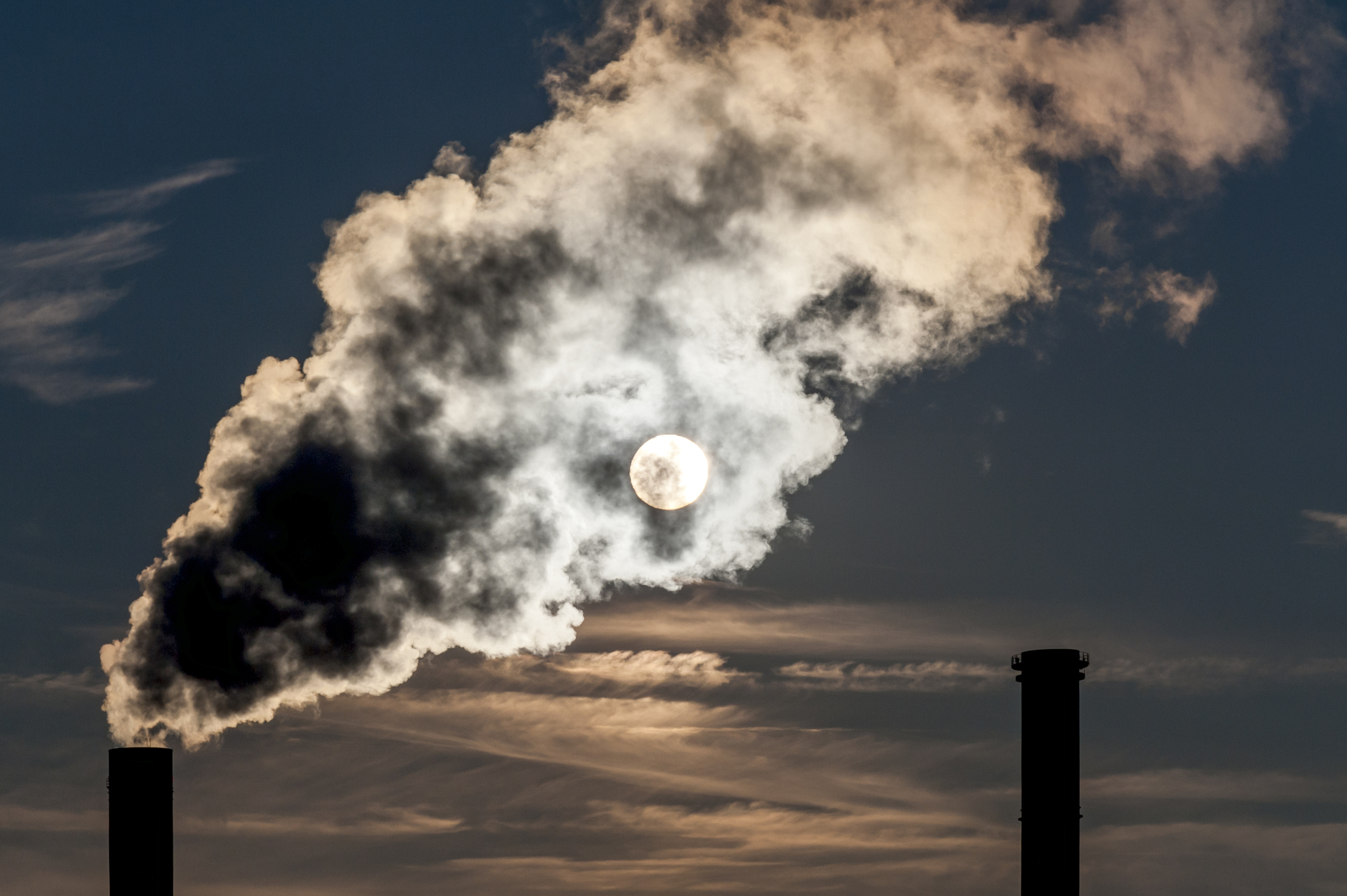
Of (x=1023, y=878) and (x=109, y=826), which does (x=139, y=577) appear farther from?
(x=1023, y=878)

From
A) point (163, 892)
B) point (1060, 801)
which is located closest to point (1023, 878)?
point (1060, 801)

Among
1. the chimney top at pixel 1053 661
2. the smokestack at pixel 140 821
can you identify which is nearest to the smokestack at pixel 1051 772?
the chimney top at pixel 1053 661

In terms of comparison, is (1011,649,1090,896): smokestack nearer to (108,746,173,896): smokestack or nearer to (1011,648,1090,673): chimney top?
(1011,648,1090,673): chimney top

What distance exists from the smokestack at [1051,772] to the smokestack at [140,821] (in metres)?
20.0

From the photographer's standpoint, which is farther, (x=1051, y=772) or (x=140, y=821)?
(x=1051, y=772)

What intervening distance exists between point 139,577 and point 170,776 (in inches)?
180

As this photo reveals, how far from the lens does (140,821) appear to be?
3797cm

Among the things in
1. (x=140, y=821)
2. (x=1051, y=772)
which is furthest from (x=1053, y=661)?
(x=140, y=821)

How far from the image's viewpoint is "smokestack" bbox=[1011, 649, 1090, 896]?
132 feet

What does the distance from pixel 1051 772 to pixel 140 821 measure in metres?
21.1

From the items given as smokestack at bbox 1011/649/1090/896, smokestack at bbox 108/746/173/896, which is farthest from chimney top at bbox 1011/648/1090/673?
smokestack at bbox 108/746/173/896

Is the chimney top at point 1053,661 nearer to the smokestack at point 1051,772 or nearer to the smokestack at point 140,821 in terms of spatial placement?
the smokestack at point 1051,772

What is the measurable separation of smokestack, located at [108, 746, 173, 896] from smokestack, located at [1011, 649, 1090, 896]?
20.0 m

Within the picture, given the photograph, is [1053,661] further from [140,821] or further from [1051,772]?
[140,821]
